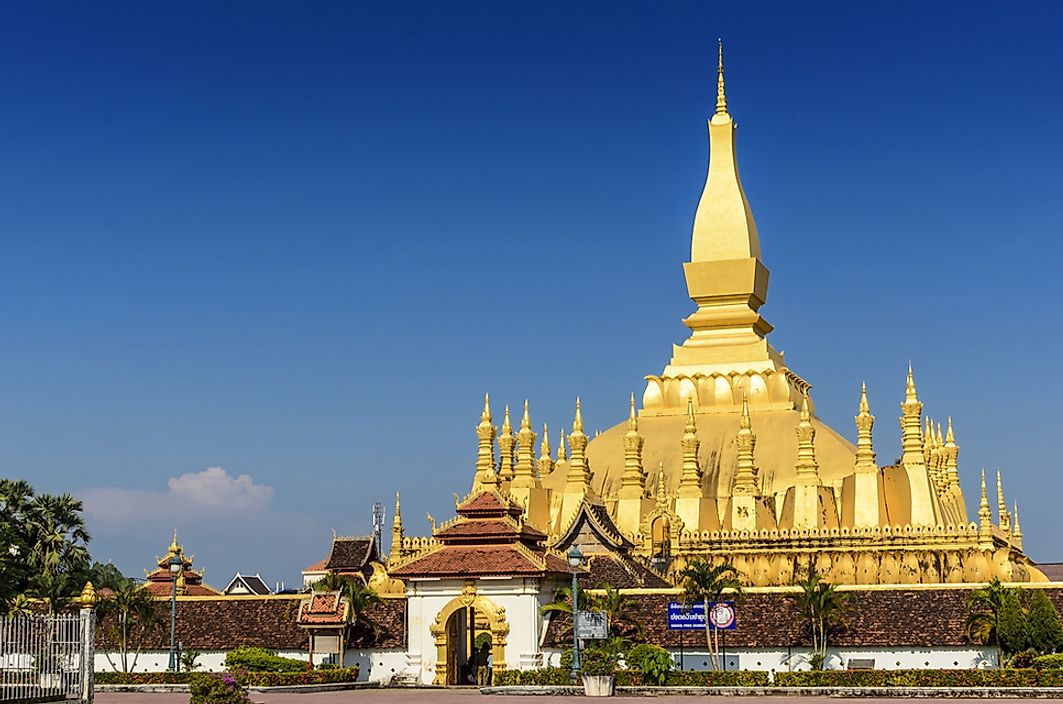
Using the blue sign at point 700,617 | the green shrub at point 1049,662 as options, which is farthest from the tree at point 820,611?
the green shrub at point 1049,662

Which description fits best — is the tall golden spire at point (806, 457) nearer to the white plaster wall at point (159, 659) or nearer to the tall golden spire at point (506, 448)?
the tall golden spire at point (506, 448)

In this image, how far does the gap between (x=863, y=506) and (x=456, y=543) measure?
15491mm

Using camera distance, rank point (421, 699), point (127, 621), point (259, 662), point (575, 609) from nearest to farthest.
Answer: point (421, 699) → point (575, 609) → point (259, 662) → point (127, 621)

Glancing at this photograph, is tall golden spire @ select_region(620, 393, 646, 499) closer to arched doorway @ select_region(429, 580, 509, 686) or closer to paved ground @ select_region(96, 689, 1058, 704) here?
arched doorway @ select_region(429, 580, 509, 686)

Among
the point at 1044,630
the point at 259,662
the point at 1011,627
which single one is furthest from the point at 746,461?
the point at 259,662

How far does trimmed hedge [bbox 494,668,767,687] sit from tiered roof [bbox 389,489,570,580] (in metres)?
2.98

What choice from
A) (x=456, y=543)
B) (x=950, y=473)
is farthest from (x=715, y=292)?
(x=456, y=543)

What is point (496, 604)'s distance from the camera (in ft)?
136

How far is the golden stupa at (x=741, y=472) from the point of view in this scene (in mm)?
50500

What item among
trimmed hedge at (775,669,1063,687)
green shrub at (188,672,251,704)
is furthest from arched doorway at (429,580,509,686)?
green shrub at (188,672,251,704)

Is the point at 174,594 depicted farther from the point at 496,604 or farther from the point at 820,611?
the point at 820,611

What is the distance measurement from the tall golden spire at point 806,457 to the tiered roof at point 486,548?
40.3 feet

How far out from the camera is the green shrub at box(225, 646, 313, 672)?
137 feet

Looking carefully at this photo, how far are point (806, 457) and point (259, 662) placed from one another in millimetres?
20462
